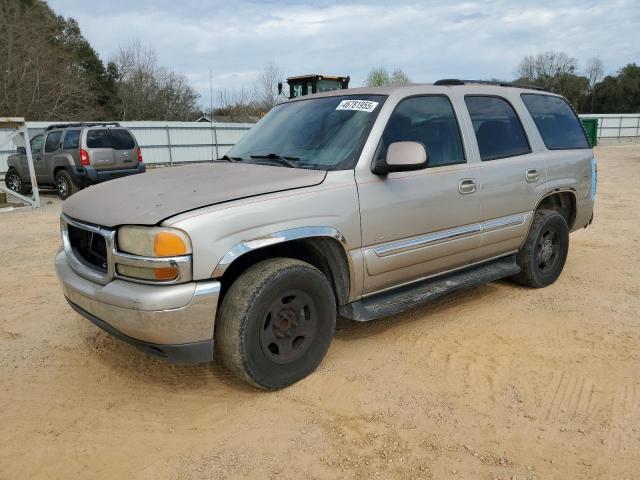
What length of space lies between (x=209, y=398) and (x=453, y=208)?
2.24m

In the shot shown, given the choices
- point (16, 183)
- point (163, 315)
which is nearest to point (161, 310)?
point (163, 315)

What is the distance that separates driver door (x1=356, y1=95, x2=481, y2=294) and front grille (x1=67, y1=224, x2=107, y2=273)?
1630 mm

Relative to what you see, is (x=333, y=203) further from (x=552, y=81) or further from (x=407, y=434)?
(x=552, y=81)

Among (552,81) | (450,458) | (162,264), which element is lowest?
(450,458)

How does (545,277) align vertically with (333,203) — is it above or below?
below

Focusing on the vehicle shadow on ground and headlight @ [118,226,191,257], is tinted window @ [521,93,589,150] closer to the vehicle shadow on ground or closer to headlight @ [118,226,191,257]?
the vehicle shadow on ground

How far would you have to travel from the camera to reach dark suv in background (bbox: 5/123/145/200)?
12.1m

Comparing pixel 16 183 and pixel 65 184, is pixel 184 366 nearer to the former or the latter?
pixel 65 184

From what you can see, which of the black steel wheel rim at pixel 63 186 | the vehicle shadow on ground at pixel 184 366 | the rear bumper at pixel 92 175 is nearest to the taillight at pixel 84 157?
the rear bumper at pixel 92 175

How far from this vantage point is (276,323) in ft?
10.2

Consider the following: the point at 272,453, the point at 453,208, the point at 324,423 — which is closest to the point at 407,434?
the point at 324,423

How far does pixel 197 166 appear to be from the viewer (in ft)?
13.1

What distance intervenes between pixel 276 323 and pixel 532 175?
113 inches

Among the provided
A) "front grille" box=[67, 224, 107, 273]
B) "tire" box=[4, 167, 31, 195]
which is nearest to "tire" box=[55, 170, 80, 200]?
"tire" box=[4, 167, 31, 195]
